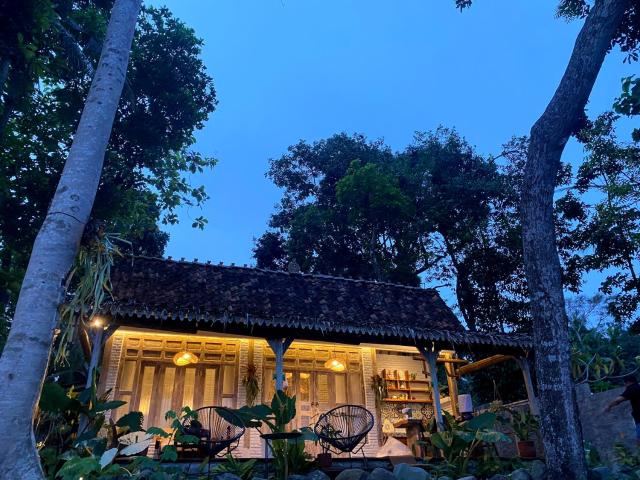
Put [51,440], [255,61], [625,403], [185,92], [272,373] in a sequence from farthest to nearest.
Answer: [255,61], [185,92], [272,373], [625,403], [51,440]

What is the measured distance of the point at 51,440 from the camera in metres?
6.26

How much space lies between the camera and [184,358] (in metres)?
9.33

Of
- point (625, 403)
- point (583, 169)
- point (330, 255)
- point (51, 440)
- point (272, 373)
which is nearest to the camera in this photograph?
point (51, 440)

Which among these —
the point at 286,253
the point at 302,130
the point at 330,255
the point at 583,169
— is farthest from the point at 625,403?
the point at 302,130

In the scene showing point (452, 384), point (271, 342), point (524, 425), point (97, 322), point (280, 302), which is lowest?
point (524, 425)

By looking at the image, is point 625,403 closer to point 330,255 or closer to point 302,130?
point 330,255

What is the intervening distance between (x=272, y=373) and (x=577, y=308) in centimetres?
2393

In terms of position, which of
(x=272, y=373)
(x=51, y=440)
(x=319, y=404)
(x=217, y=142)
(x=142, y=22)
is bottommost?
(x=51, y=440)

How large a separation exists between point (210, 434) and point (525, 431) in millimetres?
5101

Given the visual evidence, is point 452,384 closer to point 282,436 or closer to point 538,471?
point 538,471

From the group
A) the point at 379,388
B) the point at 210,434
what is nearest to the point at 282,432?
the point at 210,434

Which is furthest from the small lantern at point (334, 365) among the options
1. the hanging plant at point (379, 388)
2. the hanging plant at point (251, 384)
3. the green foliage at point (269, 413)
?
the green foliage at point (269, 413)

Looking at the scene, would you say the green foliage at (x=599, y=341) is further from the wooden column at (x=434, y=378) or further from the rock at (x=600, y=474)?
the rock at (x=600, y=474)

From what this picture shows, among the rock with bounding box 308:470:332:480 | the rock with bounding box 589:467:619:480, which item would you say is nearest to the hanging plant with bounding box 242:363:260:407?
the rock with bounding box 308:470:332:480
